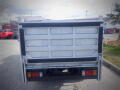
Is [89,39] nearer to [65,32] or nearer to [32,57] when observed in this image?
[65,32]

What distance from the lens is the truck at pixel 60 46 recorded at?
3.35 meters

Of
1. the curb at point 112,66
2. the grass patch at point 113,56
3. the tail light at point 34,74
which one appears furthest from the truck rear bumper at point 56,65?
the grass patch at point 113,56

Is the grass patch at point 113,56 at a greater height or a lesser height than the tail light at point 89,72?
lesser

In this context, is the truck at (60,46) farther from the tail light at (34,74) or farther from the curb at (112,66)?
the curb at (112,66)

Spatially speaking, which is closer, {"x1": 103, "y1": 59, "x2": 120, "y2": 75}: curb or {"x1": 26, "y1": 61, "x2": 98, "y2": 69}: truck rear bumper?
{"x1": 26, "y1": 61, "x2": 98, "y2": 69}: truck rear bumper

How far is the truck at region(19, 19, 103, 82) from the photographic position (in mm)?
3352

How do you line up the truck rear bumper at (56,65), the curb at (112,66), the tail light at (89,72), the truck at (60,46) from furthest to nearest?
the curb at (112,66), the tail light at (89,72), the truck rear bumper at (56,65), the truck at (60,46)

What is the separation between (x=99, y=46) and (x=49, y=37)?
1237 mm

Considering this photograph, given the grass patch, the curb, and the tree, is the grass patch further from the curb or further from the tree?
the tree

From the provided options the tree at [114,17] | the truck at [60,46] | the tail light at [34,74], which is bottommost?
the tail light at [34,74]

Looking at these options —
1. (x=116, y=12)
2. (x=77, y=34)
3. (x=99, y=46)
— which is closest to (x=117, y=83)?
(x=99, y=46)

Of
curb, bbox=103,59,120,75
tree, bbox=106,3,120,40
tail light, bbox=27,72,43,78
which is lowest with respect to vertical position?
curb, bbox=103,59,120,75

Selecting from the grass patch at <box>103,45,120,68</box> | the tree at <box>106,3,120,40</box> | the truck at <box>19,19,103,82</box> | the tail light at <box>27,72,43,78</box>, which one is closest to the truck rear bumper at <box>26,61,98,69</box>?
the truck at <box>19,19,103,82</box>

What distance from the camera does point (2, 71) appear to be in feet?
19.1
